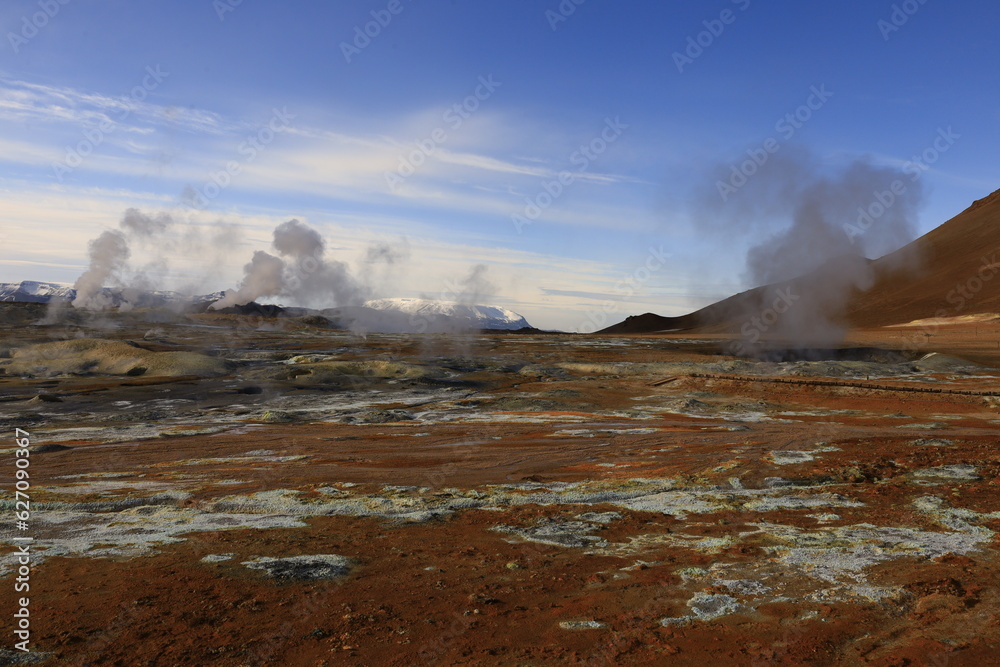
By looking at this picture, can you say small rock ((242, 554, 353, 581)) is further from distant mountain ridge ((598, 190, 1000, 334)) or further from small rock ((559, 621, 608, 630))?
distant mountain ridge ((598, 190, 1000, 334))

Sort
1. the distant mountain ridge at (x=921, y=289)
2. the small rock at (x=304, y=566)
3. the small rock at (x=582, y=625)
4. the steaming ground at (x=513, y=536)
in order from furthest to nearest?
the distant mountain ridge at (x=921, y=289), the small rock at (x=304, y=566), the small rock at (x=582, y=625), the steaming ground at (x=513, y=536)

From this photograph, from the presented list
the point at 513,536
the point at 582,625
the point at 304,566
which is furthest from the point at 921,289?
the point at 304,566

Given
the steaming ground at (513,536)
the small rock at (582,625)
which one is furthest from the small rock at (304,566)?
the small rock at (582,625)

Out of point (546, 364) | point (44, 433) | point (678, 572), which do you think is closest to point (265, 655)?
point (678, 572)

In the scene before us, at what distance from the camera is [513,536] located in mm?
8609

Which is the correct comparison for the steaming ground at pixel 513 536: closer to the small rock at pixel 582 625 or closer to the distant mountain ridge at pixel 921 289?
the small rock at pixel 582 625

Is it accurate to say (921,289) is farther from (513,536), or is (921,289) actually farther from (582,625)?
(582,625)

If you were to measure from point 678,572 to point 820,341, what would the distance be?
56.3m

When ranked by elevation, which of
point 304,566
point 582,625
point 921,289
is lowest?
point 304,566

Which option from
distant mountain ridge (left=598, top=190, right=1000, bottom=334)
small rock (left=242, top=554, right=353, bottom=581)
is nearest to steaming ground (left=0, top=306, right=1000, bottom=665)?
small rock (left=242, top=554, right=353, bottom=581)

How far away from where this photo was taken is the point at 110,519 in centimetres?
918

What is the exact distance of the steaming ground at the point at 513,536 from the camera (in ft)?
18.2

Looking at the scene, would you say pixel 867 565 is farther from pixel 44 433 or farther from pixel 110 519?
pixel 44 433

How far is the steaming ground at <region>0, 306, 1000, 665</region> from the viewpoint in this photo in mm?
5547
